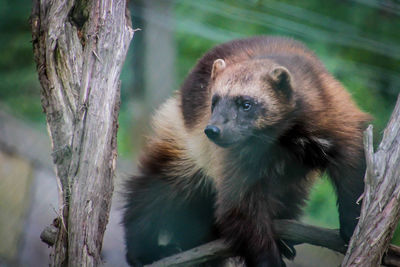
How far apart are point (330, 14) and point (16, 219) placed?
10.0 feet

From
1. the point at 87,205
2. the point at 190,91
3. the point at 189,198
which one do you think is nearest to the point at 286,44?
the point at 190,91

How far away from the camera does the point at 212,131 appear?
2334 millimetres

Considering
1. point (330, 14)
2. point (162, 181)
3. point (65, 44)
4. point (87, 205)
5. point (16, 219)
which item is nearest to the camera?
point (87, 205)

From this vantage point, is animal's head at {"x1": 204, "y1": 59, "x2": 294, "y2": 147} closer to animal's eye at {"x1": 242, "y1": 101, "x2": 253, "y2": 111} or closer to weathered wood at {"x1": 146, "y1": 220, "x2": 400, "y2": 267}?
animal's eye at {"x1": 242, "y1": 101, "x2": 253, "y2": 111}

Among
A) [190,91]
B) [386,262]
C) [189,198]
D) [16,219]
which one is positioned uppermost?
[190,91]

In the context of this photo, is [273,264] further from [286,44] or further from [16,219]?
[16,219]

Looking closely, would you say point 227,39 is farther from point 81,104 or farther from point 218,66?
point 81,104

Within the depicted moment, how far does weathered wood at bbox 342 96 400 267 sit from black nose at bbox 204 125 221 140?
24.1 inches

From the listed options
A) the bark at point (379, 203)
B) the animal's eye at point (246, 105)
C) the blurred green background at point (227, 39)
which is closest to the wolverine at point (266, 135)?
the animal's eye at point (246, 105)

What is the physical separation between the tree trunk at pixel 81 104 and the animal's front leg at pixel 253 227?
73 cm

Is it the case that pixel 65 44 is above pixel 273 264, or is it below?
above

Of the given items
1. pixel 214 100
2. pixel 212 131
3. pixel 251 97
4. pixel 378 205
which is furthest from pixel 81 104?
pixel 378 205

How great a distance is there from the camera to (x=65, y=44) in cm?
212

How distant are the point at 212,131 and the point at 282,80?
1.48 ft
